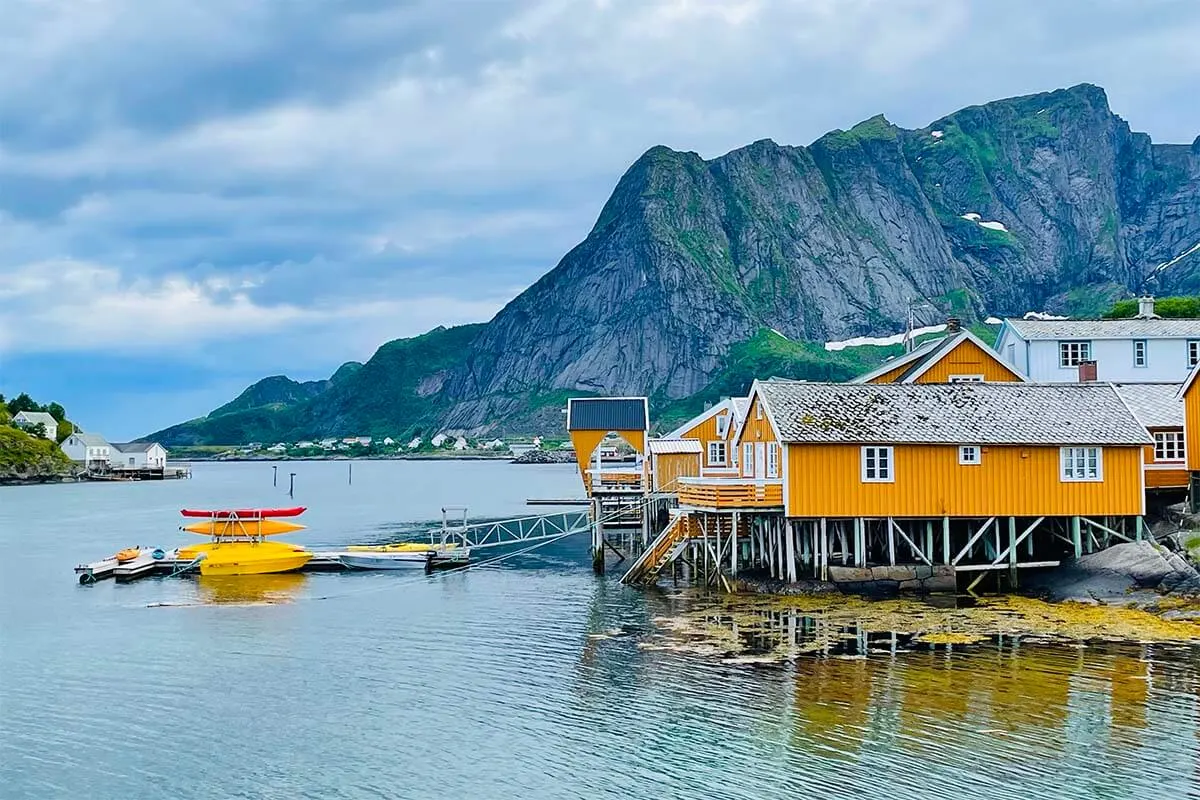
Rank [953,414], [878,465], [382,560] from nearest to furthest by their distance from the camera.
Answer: [878,465] → [953,414] → [382,560]

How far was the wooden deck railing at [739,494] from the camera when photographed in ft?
146

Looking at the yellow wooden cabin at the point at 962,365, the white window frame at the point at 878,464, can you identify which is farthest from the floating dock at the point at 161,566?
the white window frame at the point at 878,464

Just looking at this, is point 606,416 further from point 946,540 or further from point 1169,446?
point 1169,446

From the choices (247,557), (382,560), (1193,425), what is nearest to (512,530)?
(382,560)

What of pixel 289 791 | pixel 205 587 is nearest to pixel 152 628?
pixel 205 587

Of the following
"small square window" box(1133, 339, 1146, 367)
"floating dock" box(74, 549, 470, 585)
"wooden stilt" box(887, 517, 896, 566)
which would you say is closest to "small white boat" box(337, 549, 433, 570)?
"floating dock" box(74, 549, 470, 585)

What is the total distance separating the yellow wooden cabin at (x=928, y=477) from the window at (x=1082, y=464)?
37 mm

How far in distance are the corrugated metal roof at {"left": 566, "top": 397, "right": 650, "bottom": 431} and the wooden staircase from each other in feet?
58.4

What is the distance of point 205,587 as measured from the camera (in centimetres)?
5541

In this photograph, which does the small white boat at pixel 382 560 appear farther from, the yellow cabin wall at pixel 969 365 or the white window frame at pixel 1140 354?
the white window frame at pixel 1140 354

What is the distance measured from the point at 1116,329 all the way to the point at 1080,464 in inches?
647

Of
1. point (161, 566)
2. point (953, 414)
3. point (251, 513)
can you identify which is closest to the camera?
point (953, 414)

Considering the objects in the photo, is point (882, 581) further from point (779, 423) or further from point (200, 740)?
point (200, 740)

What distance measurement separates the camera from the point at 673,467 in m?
60.7
